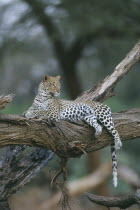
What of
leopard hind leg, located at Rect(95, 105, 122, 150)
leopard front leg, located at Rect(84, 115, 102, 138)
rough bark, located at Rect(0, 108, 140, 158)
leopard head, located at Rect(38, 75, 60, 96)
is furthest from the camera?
leopard head, located at Rect(38, 75, 60, 96)

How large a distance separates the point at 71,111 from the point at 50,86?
0.70 m

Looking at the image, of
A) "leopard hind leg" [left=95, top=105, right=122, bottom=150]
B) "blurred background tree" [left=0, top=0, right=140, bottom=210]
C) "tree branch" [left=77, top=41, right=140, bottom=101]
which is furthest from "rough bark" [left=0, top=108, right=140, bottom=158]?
"blurred background tree" [left=0, top=0, right=140, bottom=210]

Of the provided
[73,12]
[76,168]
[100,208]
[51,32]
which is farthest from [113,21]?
[76,168]

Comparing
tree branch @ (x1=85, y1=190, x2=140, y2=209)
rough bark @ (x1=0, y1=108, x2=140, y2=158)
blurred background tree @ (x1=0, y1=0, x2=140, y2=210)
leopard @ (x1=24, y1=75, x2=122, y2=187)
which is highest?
blurred background tree @ (x1=0, y1=0, x2=140, y2=210)

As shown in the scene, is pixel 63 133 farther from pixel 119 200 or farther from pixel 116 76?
pixel 116 76

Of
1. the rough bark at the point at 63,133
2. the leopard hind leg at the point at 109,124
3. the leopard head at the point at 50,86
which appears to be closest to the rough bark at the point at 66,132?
the rough bark at the point at 63,133

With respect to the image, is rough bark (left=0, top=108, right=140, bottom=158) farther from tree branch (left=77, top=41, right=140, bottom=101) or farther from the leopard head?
the leopard head

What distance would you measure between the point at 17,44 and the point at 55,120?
29.9 feet

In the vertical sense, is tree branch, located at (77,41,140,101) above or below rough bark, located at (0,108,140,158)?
above

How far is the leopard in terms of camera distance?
8.80 metres

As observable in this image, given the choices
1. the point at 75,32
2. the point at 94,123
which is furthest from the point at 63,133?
the point at 75,32

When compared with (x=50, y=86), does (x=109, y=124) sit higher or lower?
lower

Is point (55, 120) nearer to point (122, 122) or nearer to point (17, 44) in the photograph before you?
point (122, 122)

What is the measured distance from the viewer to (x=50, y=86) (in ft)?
31.3
